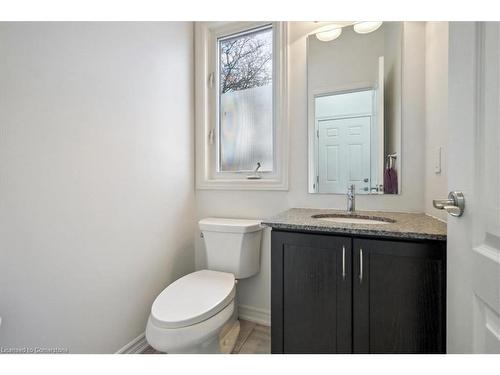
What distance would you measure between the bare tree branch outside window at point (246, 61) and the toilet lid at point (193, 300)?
1393 mm

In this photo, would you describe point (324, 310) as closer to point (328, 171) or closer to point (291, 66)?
point (328, 171)

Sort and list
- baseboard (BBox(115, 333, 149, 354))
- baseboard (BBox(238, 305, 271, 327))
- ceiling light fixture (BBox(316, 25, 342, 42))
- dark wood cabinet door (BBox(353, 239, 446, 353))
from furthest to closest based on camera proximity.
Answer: baseboard (BBox(238, 305, 271, 327)), ceiling light fixture (BBox(316, 25, 342, 42)), baseboard (BBox(115, 333, 149, 354)), dark wood cabinet door (BBox(353, 239, 446, 353))

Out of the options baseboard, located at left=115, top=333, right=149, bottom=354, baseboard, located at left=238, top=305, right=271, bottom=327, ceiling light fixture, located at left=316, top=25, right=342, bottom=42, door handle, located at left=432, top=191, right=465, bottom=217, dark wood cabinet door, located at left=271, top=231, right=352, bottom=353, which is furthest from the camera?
→ baseboard, located at left=238, top=305, right=271, bottom=327

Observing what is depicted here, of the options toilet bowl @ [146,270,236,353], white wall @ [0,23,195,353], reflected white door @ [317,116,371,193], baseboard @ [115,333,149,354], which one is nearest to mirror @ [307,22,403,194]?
reflected white door @ [317,116,371,193]

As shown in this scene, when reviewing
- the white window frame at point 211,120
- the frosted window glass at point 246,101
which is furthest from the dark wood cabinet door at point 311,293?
the frosted window glass at point 246,101

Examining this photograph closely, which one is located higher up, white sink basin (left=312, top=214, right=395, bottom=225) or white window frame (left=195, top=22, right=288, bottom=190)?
white window frame (left=195, top=22, right=288, bottom=190)

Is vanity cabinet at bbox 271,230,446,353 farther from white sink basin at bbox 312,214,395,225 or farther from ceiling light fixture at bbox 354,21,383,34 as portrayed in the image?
ceiling light fixture at bbox 354,21,383,34

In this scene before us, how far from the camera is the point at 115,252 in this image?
1.22 metres

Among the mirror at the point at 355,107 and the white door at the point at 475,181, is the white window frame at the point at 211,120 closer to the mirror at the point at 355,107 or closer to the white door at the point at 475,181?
the mirror at the point at 355,107

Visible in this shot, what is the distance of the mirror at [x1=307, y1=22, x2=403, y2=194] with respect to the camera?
1368 millimetres

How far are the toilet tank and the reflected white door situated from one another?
22.7 inches

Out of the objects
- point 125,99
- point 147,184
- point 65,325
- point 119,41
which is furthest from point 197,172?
point 65,325

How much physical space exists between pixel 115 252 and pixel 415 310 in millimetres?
1397

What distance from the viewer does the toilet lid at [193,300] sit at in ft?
3.27
